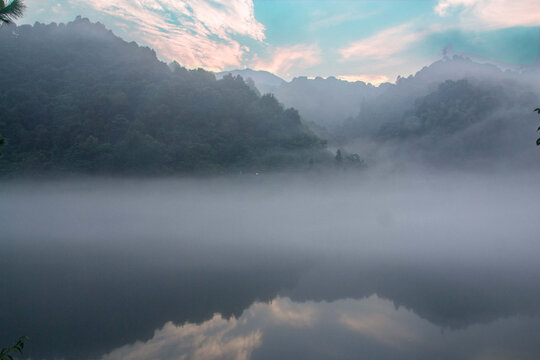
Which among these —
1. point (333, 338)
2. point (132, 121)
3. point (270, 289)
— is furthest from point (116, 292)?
point (132, 121)

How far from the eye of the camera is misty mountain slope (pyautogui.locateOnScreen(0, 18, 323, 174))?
5462 centimetres

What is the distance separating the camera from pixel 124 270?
60.1 ft

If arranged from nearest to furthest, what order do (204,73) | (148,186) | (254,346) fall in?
(254,346) < (148,186) < (204,73)

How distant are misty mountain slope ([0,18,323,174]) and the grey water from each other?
15992mm

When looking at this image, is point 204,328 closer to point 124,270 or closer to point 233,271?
point 233,271

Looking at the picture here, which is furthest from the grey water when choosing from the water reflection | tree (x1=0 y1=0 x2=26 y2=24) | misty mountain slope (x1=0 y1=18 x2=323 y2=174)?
misty mountain slope (x1=0 y1=18 x2=323 y2=174)

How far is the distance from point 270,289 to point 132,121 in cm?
5080

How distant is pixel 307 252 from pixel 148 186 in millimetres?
39865

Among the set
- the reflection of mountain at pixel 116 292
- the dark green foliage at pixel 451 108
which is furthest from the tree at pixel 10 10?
the dark green foliage at pixel 451 108

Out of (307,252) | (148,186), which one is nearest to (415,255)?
(307,252)

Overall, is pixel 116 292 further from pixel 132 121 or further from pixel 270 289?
pixel 132 121

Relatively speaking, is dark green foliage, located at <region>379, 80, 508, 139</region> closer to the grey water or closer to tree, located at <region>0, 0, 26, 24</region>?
the grey water

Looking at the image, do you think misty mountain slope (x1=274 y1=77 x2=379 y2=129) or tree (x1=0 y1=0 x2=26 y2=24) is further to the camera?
misty mountain slope (x1=274 y1=77 x2=379 y2=129)

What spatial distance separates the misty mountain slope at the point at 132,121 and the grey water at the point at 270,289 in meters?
16.0
